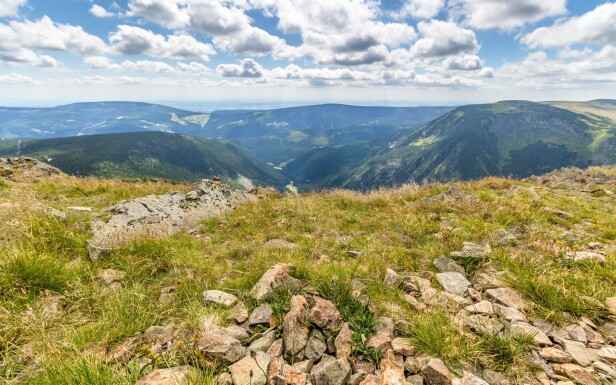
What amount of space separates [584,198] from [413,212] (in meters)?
9.69

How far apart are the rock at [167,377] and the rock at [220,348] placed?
1.16ft

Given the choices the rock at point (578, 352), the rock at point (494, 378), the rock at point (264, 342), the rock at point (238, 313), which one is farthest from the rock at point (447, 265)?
the rock at point (238, 313)

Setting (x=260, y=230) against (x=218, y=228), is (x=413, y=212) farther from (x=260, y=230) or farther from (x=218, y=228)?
(x=218, y=228)

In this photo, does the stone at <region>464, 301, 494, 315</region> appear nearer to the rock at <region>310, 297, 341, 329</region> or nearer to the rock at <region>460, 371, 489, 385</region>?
the rock at <region>460, 371, 489, 385</region>

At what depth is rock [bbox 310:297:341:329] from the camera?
4402mm

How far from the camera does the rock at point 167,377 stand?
3.16m

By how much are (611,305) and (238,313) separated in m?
5.98

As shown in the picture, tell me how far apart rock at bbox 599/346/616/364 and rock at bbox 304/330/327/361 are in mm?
3607

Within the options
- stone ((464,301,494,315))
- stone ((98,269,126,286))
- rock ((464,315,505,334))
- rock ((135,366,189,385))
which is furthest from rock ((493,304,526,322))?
stone ((98,269,126,286))

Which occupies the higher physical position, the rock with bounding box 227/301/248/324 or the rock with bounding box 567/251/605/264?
the rock with bounding box 567/251/605/264

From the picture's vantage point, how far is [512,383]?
11.2ft

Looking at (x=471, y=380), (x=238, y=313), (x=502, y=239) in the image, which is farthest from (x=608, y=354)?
(x=238, y=313)

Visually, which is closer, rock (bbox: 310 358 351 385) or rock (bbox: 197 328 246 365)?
rock (bbox: 310 358 351 385)

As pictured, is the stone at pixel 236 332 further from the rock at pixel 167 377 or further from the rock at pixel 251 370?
the rock at pixel 167 377
